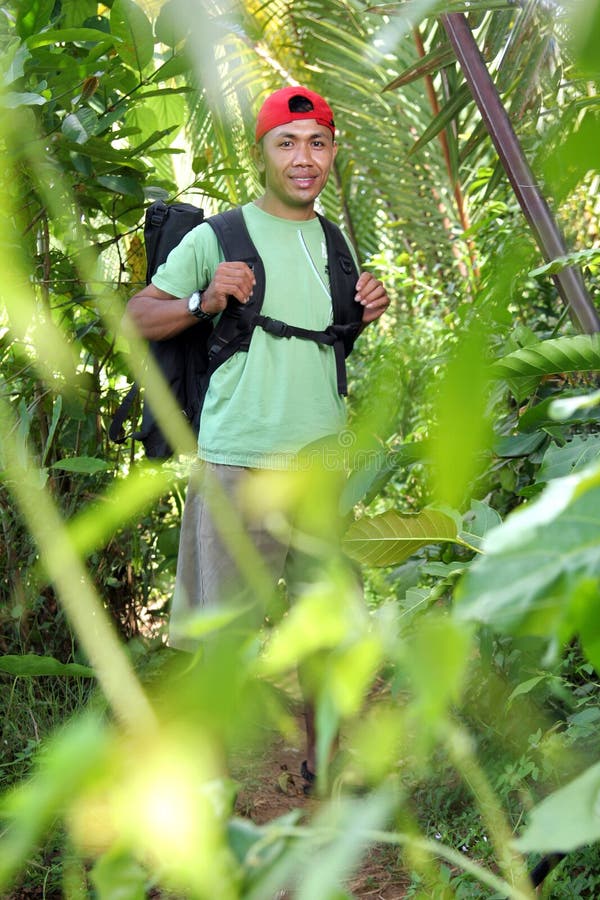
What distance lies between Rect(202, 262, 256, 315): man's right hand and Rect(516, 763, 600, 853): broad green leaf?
2024 mm

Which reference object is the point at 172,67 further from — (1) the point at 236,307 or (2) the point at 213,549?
(2) the point at 213,549

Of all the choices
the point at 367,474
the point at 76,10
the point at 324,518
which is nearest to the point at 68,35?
the point at 76,10

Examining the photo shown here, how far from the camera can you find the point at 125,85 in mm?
2432

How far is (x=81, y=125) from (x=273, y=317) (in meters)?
0.59

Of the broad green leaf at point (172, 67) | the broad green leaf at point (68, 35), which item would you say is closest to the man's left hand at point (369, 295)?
the broad green leaf at point (172, 67)

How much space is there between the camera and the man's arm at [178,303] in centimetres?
232

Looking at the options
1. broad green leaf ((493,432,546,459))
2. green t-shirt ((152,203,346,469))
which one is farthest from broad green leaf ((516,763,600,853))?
green t-shirt ((152,203,346,469))

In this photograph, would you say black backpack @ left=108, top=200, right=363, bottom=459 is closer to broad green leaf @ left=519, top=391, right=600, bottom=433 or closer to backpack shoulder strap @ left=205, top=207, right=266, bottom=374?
backpack shoulder strap @ left=205, top=207, right=266, bottom=374

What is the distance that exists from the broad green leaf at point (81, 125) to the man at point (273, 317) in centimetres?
33

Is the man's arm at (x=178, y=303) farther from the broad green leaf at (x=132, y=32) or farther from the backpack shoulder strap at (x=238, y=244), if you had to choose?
the broad green leaf at (x=132, y=32)

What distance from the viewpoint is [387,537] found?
34.5 inches

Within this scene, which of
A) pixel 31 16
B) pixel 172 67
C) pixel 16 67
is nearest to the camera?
pixel 16 67

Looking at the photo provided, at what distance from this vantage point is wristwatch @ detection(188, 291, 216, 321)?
238 cm

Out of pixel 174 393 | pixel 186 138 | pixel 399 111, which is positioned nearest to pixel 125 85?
pixel 174 393
